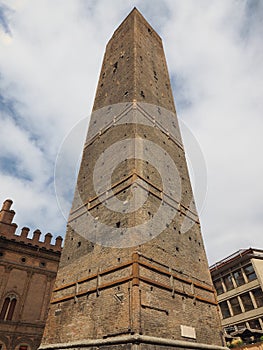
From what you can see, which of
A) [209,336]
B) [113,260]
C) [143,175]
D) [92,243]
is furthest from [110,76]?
[209,336]

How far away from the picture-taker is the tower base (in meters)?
6.36

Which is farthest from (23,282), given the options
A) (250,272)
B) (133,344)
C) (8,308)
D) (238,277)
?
(250,272)

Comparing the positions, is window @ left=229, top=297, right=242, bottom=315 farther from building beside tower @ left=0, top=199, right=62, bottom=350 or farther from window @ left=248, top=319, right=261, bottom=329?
building beside tower @ left=0, top=199, right=62, bottom=350

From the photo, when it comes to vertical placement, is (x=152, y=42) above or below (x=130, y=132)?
above

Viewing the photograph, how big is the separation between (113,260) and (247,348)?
858cm

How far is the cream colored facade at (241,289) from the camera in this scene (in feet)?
67.0

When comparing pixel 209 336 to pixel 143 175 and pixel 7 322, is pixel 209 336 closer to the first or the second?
pixel 143 175

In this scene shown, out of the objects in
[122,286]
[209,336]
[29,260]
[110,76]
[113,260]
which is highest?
[110,76]

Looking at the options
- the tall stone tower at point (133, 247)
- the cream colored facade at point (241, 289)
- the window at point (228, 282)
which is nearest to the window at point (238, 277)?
the cream colored facade at point (241, 289)

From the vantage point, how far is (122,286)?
767 cm

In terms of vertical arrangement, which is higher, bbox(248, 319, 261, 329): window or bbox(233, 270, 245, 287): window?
bbox(233, 270, 245, 287): window

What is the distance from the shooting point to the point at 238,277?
23.2 m

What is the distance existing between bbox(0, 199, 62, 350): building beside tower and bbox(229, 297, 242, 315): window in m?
15.6

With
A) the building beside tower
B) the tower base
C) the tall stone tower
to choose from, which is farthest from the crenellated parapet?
the tower base
